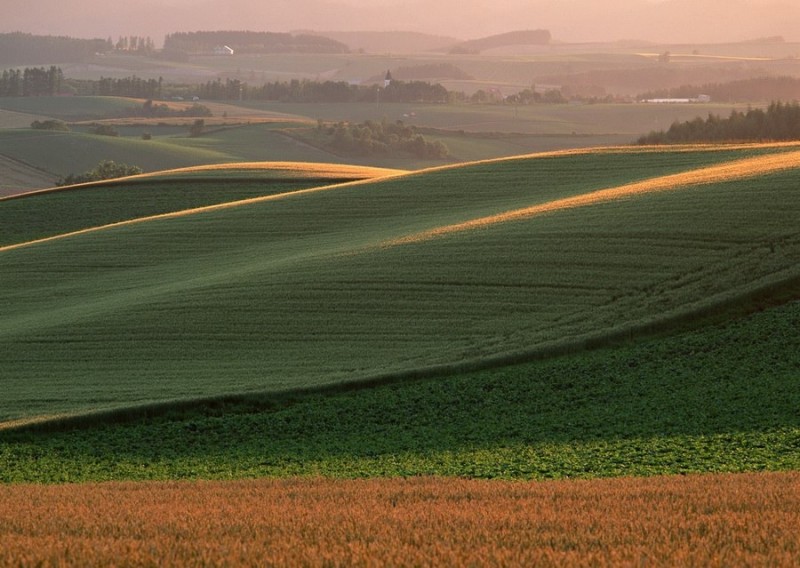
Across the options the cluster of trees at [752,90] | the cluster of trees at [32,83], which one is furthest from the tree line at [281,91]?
the cluster of trees at [752,90]

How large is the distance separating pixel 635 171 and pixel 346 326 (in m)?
28.1

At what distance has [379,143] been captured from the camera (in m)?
115

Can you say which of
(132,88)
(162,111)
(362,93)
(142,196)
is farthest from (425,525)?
(132,88)

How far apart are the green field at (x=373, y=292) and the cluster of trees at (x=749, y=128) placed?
83.0 ft

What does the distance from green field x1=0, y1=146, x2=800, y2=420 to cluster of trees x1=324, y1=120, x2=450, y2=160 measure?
71831 mm

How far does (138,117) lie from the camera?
15250cm

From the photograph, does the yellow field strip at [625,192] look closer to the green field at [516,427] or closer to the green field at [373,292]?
the green field at [373,292]

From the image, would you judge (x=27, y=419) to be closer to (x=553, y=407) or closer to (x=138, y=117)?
(x=553, y=407)

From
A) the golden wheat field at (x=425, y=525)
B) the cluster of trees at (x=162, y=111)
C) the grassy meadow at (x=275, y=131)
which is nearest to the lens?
the golden wheat field at (x=425, y=525)

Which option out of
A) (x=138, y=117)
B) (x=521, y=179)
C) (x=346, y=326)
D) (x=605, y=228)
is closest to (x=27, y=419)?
(x=346, y=326)

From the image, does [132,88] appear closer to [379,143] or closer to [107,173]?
[379,143]

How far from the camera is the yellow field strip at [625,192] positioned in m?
37.3

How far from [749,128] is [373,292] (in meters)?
44.5

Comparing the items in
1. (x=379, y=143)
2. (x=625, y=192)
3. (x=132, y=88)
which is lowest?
(x=379, y=143)
